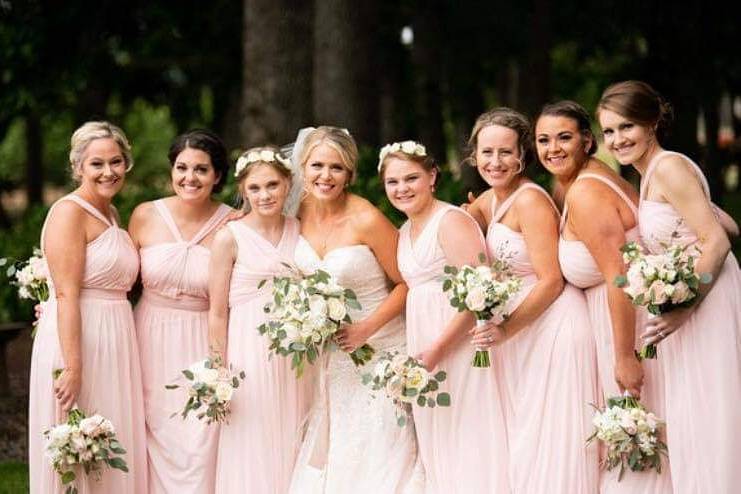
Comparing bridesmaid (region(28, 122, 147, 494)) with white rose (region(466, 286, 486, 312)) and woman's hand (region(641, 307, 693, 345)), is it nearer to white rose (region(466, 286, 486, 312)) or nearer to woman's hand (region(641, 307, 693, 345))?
white rose (region(466, 286, 486, 312))

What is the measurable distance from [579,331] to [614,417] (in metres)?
0.55

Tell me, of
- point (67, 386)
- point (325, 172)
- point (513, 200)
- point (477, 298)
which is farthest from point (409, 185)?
point (67, 386)

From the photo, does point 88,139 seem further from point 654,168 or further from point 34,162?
point 34,162

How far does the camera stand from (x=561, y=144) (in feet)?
22.2

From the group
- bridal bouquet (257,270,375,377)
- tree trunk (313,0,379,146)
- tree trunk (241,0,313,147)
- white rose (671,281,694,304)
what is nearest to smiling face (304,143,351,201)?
bridal bouquet (257,270,375,377)

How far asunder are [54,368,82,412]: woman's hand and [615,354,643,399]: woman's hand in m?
3.12

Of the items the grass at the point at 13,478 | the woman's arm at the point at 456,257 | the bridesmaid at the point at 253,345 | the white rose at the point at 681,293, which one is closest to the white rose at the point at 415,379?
the woman's arm at the point at 456,257

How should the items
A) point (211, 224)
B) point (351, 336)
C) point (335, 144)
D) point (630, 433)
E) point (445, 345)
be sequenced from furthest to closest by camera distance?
point (211, 224) → point (335, 144) → point (351, 336) → point (445, 345) → point (630, 433)

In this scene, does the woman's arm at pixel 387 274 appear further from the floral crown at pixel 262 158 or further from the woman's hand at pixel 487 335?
the woman's hand at pixel 487 335

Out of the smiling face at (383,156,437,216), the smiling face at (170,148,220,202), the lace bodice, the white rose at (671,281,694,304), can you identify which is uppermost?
the smiling face at (170,148,220,202)

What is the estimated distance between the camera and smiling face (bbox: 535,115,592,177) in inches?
266

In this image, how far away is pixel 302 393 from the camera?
738cm

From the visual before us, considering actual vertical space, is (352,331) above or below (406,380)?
above

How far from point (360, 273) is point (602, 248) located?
151 cm
